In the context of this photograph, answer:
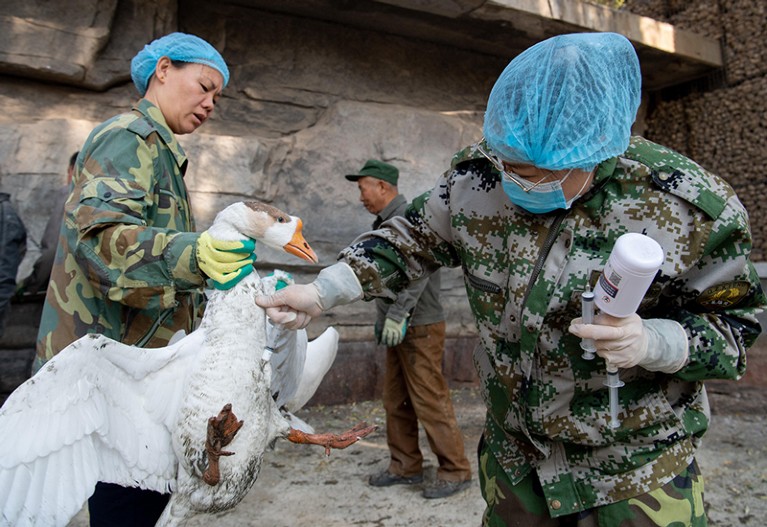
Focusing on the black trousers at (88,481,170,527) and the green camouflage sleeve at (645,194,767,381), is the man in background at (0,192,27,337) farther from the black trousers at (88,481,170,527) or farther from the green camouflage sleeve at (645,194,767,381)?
the green camouflage sleeve at (645,194,767,381)

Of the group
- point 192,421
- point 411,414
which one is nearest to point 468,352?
point 411,414

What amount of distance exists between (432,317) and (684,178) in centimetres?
246

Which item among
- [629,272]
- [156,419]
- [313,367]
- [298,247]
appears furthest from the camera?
[313,367]

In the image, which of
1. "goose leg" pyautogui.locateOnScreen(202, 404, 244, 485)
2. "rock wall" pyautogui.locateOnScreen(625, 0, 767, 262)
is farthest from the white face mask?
"rock wall" pyautogui.locateOnScreen(625, 0, 767, 262)

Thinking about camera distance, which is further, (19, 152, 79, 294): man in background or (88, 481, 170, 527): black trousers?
(19, 152, 79, 294): man in background

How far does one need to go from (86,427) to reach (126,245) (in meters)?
0.48

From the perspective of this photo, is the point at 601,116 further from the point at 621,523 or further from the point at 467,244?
the point at 621,523

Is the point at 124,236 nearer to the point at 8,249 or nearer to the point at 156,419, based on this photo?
the point at 156,419

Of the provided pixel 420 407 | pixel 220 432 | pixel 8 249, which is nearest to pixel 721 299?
pixel 220 432

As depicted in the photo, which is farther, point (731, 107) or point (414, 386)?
point (731, 107)

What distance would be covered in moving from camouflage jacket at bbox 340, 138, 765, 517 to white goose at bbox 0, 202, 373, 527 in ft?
1.77

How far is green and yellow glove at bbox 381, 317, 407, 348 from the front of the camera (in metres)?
3.55

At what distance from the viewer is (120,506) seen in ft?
6.26

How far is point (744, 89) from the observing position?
6.55 meters
